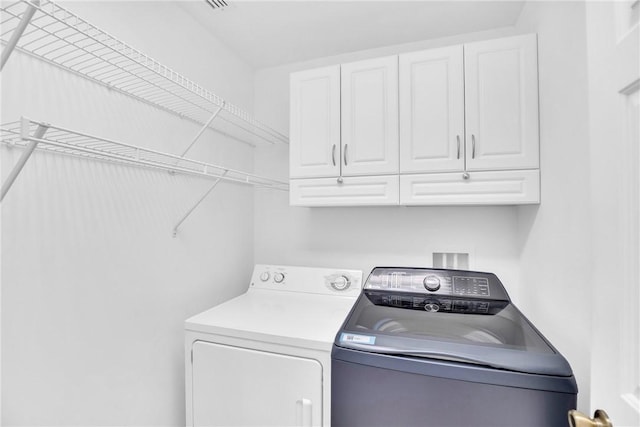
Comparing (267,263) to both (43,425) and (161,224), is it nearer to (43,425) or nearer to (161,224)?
(161,224)

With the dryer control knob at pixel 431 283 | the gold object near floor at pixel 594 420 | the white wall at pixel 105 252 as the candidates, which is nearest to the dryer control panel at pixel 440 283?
the dryer control knob at pixel 431 283

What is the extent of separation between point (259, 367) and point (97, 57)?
1.31m

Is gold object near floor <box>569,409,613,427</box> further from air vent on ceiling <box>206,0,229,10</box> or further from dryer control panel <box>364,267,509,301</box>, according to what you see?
air vent on ceiling <box>206,0,229,10</box>

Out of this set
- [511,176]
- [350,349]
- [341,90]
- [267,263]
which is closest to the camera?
[350,349]

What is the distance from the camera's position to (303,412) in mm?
1254

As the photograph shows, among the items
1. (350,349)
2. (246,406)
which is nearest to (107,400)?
(246,406)

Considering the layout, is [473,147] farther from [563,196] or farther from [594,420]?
[594,420]

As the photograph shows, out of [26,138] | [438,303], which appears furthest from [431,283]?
[26,138]

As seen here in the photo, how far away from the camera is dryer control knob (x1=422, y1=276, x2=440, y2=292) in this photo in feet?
5.27

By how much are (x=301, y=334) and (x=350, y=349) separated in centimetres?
30

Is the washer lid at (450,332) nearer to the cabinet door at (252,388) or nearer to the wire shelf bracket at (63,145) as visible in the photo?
the cabinet door at (252,388)

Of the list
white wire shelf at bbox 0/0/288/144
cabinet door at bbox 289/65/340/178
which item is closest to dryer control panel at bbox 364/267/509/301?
cabinet door at bbox 289/65/340/178

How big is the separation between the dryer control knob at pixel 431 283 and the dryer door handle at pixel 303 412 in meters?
0.83

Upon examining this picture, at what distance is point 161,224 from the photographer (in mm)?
1527
